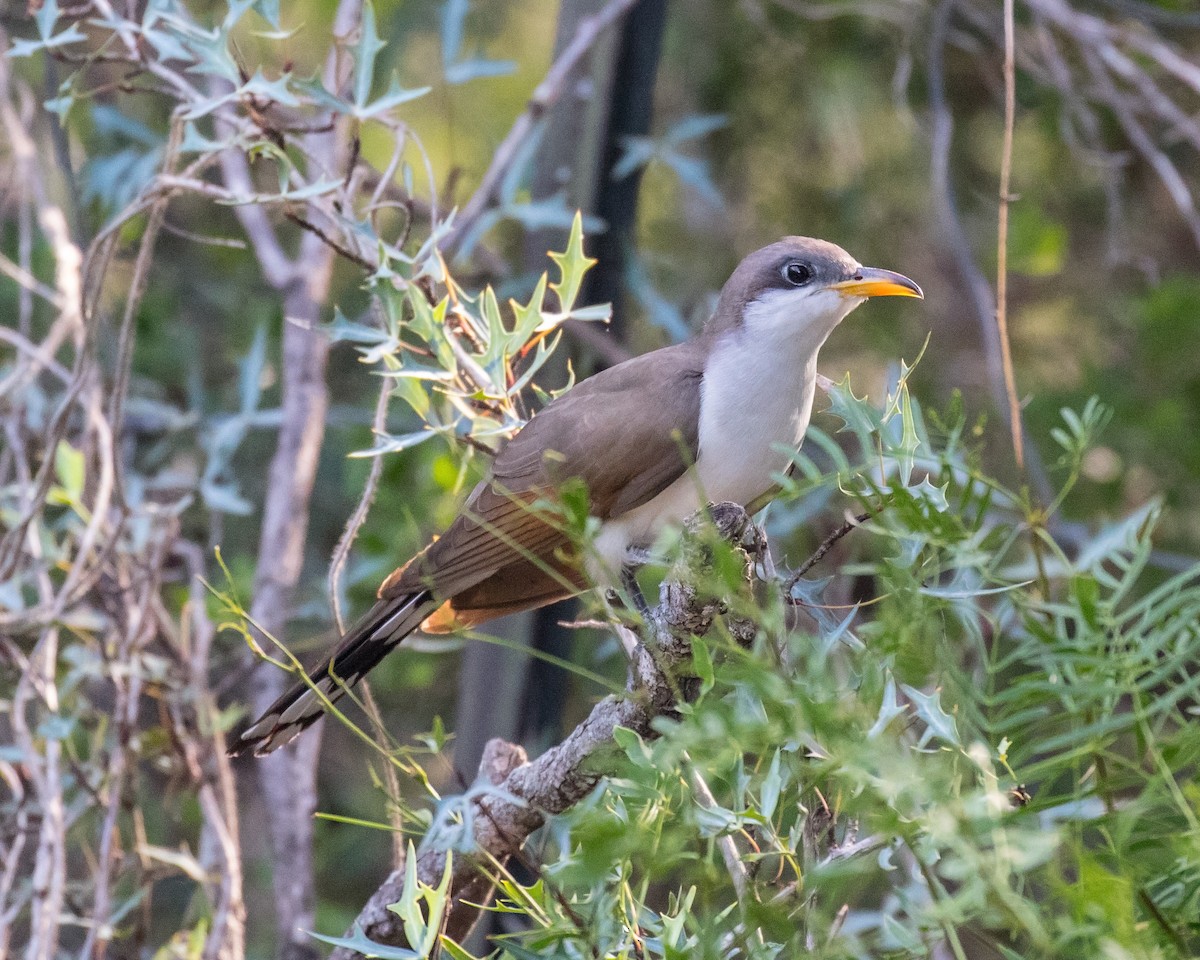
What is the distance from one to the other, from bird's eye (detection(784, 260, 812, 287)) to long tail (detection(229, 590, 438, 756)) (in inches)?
44.1

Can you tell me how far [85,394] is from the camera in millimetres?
3230

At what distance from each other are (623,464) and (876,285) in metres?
0.70

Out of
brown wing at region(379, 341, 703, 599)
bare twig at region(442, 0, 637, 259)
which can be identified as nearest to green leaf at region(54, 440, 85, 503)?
brown wing at region(379, 341, 703, 599)

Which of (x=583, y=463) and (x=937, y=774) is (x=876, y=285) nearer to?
(x=583, y=463)

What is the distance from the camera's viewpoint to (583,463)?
2900mm

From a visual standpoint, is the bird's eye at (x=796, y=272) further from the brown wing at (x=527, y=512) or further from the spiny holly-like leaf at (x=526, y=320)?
the spiny holly-like leaf at (x=526, y=320)

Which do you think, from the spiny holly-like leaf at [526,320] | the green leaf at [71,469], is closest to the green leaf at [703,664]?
the spiny holly-like leaf at [526,320]

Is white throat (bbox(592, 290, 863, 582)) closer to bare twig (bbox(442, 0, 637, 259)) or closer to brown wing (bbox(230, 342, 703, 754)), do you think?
brown wing (bbox(230, 342, 703, 754))

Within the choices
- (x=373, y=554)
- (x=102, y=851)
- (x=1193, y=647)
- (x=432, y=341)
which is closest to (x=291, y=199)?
(x=432, y=341)

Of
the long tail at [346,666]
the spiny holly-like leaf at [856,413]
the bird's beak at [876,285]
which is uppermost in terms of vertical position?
the spiny holly-like leaf at [856,413]

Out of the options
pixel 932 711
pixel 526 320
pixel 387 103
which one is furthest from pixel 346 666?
pixel 932 711

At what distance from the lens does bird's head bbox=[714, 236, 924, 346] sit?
307 centimetres

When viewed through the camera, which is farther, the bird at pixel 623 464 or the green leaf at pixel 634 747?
the bird at pixel 623 464

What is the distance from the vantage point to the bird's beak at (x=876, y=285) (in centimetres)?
300
